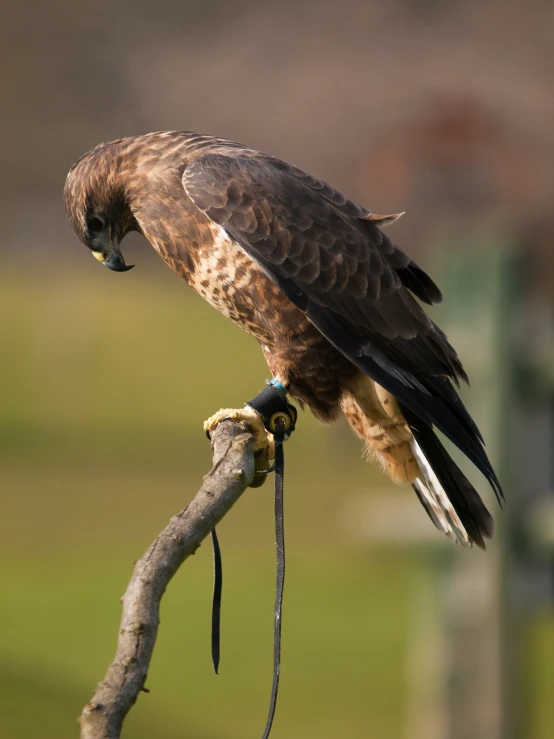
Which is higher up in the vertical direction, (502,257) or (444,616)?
(502,257)

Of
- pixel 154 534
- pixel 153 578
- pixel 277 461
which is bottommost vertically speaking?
pixel 153 578

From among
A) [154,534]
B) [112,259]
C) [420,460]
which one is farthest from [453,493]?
[154,534]

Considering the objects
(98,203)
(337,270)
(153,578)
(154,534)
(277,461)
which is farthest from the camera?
(154,534)

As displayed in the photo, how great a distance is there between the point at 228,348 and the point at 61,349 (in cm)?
189

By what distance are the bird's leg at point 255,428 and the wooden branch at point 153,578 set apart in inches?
3.2

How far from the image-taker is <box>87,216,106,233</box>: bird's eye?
180 centimetres

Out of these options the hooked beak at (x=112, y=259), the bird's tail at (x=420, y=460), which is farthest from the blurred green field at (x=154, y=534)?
the hooked beak at (x=112, y=259)

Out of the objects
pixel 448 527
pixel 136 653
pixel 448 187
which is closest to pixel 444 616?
pixel 448 527

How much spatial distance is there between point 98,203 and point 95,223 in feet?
0.12

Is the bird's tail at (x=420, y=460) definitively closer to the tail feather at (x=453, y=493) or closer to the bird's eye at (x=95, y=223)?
the tail feather at (x=453, y=493)

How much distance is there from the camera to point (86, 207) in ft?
5.85

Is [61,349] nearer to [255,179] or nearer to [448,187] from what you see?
[448,187]

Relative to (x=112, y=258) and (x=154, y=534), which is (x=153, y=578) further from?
(x=154, y=534)

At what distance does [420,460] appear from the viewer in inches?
78.2
